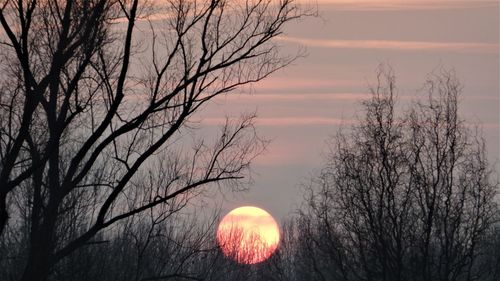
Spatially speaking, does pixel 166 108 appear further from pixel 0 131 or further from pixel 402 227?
pixel 402 227

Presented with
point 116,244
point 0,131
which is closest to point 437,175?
point 116,244

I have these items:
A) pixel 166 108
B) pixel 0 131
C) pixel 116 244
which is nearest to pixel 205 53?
pixel 166 108

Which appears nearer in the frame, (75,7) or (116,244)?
(75,7)

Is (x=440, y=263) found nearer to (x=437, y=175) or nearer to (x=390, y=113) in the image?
(x=437, y=175)

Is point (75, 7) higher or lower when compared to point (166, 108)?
higher

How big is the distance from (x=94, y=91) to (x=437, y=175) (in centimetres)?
1355

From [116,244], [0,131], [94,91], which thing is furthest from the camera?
[116,244]

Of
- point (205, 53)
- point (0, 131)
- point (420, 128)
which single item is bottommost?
point (0, 131)

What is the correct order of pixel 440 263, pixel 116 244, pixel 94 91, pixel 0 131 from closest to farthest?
pixel 0 131, pixel 94 91, pixel 440 263, pixel 116 244

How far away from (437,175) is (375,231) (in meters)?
2.30

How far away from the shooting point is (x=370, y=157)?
92.6 ft

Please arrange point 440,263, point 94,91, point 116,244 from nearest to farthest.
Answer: point 94,91 → point 440,263 → point 116,244

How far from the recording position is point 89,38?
15508mm

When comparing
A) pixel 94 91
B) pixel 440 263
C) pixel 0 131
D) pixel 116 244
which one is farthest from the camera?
pixel 116 244
